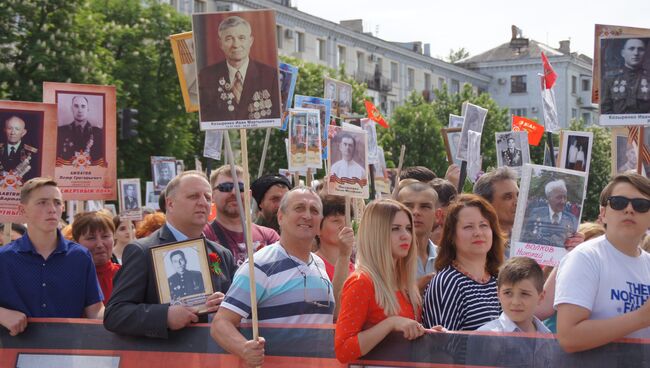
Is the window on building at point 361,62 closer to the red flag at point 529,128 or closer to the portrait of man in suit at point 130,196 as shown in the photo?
the portrait of man in suit at point 130,196

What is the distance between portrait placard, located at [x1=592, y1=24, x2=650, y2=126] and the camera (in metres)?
6.35

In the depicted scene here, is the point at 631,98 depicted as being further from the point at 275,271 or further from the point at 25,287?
the point at 25,287

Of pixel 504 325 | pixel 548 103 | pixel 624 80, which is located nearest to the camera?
pixel 504 325

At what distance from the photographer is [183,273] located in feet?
19.4

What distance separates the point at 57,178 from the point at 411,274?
371 centimetres

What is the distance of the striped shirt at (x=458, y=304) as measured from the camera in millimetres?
5418

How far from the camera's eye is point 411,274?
17.6 feet

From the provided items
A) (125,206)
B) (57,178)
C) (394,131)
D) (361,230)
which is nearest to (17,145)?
(57,178)

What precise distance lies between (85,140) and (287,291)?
9.80 ft

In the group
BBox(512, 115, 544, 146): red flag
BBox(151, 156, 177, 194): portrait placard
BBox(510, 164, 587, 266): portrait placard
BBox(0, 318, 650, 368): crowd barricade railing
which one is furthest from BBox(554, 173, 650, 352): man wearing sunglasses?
BBox(151, 156, 177, 194): portrait placard

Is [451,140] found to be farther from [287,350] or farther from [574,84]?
[574,84]

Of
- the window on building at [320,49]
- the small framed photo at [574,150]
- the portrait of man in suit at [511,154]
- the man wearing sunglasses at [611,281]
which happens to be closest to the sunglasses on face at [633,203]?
the man wearing sunglasses at [611,281]

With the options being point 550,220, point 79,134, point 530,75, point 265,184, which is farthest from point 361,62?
point 550,220

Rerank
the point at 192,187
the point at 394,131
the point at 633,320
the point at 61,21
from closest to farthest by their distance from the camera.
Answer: the point at 633,320 < the point at 192,187 < the point at 61,21 < the point at 394,131
